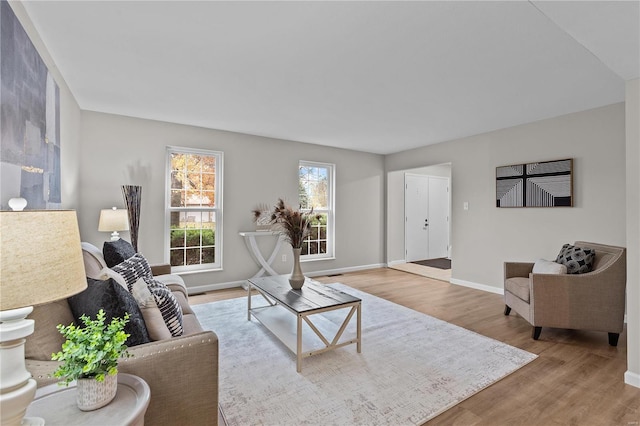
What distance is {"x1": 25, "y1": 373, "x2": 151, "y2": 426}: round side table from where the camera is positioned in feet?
3.16

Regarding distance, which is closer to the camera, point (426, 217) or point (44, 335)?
point (44, 335)

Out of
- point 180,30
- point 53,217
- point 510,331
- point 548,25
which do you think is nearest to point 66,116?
point 180,30

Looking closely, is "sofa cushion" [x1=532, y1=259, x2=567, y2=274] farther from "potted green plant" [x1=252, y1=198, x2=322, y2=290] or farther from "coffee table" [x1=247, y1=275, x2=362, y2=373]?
"potted green plant" [x1=252, y1=198, x2=322, y2=290]

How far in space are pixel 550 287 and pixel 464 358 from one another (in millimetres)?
1122

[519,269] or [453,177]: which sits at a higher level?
[453,177]

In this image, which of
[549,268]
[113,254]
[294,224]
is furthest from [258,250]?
[549,268]

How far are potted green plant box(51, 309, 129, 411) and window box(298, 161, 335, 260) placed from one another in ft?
14.3

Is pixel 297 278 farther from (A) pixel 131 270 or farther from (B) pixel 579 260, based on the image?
(B) pixel 579 260

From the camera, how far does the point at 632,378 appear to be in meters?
2.10

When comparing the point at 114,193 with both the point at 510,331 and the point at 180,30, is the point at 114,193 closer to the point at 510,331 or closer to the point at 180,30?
the point at 180,30

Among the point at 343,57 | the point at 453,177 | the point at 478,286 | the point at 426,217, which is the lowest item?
the point at 478,286

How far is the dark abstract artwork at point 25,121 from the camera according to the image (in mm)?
1474

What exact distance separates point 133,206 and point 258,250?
1.82 m

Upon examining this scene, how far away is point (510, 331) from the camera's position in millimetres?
3031
